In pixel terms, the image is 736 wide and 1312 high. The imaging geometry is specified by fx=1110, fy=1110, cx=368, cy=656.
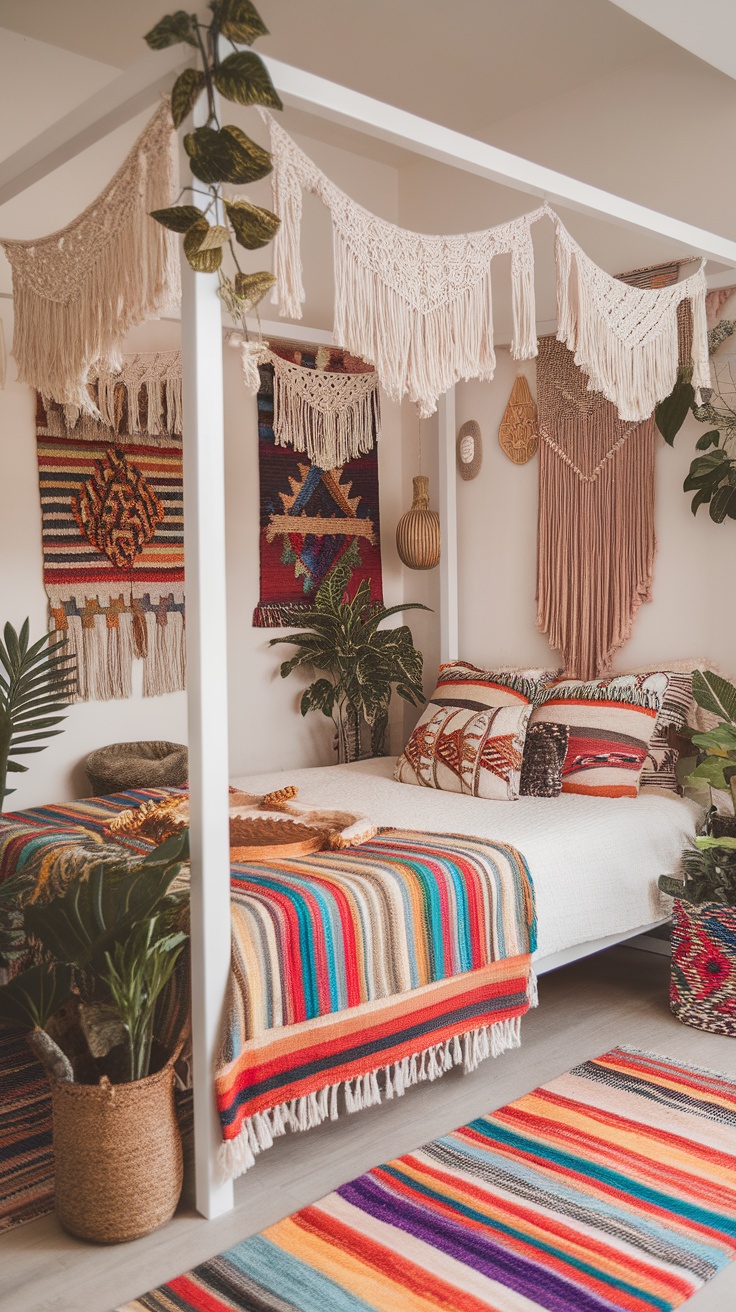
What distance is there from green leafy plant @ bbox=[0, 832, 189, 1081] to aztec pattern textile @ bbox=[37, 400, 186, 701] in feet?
6.33

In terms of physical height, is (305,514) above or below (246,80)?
below

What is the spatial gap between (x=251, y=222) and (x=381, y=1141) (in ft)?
6.55

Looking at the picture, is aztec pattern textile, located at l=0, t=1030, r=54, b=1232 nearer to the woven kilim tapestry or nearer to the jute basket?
the jute basket

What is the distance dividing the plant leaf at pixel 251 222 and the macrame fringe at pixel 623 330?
1.00m

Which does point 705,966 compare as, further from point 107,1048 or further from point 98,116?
point 98,116

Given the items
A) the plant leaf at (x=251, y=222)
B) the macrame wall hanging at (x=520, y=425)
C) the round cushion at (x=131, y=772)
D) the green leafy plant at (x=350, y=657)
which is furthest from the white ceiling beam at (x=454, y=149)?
the round cushion at (x=131, y=772)

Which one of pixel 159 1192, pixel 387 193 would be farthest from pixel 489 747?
pixel 387 193

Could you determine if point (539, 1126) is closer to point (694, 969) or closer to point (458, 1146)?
point (458, 1146)

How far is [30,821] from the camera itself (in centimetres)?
334

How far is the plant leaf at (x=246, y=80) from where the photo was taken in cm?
194

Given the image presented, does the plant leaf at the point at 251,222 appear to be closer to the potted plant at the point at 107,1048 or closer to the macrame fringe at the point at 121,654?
the potted plant at the point at 107,1048

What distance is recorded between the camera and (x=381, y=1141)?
100 inches

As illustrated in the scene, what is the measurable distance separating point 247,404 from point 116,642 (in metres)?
1.16

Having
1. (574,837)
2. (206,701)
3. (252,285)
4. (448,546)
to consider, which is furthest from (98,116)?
(448,546)
